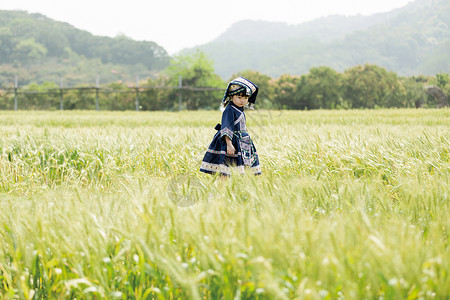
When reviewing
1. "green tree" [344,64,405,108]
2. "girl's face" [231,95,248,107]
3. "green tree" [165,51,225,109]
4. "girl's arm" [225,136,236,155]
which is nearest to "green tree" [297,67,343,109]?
"green tree" [344,64,405,108]

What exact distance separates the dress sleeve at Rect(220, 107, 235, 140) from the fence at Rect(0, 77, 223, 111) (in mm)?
26075

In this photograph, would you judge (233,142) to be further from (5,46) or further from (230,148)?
(5,46)

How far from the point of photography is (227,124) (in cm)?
349

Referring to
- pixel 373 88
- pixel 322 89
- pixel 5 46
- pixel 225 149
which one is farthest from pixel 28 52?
pixel 225 149

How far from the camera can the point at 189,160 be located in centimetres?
446

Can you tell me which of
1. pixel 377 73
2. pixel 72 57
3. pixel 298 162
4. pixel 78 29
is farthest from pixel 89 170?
pixel 78 29

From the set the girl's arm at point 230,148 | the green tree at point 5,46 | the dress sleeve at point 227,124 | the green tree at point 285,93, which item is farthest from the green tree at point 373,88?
the green tree at point 5,46

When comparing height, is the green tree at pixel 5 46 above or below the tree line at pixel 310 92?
above

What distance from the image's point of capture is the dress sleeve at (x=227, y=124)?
345cm

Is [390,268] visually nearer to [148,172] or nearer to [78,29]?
[148,172]

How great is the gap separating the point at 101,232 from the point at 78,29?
131431mm

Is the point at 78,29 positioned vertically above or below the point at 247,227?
above

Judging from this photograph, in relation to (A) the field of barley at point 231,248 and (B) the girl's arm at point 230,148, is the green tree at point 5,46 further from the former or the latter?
(A) the field of barley at point 231,248

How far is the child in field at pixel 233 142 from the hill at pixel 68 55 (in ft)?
286
